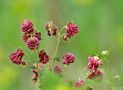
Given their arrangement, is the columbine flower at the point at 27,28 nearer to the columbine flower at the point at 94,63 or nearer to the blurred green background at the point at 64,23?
the columbine flower at the point at 94,63

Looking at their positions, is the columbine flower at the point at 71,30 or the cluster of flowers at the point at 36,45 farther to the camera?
the columbine flower at the point at 71,30

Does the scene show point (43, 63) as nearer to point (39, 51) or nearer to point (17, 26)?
point (39, 51)

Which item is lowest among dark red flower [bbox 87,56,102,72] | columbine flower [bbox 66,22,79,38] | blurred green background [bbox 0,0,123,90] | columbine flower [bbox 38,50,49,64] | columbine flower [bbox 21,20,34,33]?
columbine flower [bbox 38,50,49,64]

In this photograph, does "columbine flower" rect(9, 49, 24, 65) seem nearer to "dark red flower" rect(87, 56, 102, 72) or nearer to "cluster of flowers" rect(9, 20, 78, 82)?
"cluster of flowers" rect(9, 20, 78, 82)

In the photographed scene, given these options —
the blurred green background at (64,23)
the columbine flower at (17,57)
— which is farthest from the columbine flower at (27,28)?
the blurred green background at (64,23)

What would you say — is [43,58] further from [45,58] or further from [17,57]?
[17,57]

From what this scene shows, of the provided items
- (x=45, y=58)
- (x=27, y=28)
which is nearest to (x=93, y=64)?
(x=45, y=58)

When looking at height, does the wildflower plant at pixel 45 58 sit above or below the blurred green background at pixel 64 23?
below

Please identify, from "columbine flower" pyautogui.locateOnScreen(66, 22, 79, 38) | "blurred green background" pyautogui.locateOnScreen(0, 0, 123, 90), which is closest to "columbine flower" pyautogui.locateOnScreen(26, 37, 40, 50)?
"columbine flower" pyautogui.locateOnScreen(66, 22, 79, 38)

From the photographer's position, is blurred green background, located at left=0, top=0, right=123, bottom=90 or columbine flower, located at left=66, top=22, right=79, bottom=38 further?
blurred green background, located at left=0, top=0, right=123, bottom=90
